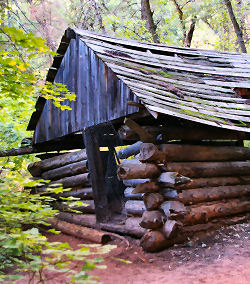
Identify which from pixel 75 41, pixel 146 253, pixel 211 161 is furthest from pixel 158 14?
pixel 146 253

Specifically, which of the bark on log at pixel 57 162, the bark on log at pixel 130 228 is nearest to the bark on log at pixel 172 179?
the bark on log at pixel 130 228

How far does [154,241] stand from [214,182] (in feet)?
6.79

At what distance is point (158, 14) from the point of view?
22.9 m

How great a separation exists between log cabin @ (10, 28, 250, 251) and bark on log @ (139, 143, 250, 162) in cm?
2

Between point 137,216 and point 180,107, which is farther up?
point 180,107

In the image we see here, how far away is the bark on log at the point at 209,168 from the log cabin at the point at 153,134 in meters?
0.02

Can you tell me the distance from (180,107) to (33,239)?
375 cm

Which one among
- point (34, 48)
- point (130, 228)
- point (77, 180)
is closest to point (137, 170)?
point (130, 228)

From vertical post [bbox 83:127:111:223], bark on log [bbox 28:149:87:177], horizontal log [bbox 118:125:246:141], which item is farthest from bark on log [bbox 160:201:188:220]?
bark on log [bbox 28:149:87:177]

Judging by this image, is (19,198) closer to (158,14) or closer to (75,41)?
(75,41)

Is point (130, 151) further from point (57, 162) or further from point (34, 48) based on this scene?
point (34, 48)

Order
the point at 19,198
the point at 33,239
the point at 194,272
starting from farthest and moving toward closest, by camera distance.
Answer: the point at 194,272 < the point at 19,198 < the point at 33,239

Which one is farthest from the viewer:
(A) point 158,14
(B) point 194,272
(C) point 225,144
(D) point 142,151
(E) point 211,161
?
(A) point 158,14

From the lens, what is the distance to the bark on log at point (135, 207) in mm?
6261
